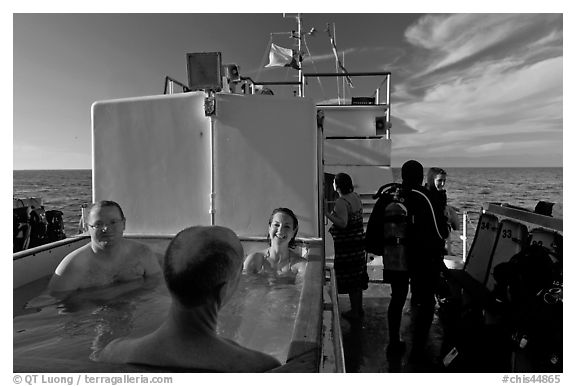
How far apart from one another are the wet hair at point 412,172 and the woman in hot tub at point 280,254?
123cm

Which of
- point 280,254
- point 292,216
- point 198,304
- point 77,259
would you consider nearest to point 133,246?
point 77,259

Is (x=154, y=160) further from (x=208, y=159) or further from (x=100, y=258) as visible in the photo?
(x=100, y=258)

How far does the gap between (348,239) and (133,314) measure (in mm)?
2595

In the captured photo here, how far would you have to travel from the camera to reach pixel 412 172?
12.5 ft

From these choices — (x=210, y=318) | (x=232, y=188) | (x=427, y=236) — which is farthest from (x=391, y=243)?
(x=210, y=318)

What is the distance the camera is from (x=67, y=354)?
276cm

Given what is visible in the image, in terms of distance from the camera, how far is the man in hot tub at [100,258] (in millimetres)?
3742

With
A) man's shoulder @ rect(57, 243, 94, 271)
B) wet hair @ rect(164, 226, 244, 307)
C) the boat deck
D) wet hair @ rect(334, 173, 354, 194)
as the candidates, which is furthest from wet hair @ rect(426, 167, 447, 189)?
wet hair @ rect(164, 226, 244, 307)

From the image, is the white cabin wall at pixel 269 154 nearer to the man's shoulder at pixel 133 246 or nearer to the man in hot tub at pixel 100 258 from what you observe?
the man's shoulder at pixel 133 246

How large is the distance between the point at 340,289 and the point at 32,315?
3.24 metres

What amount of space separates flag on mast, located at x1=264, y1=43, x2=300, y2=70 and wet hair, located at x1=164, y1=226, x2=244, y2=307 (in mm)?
11614

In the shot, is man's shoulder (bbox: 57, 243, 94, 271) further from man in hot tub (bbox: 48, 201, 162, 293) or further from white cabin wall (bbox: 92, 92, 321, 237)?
white cabin wall (bbox: 92, 92, 321, 237)

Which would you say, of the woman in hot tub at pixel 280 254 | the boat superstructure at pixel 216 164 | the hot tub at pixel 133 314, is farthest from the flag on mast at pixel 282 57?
the woman in hot tub at pixel 280 254
